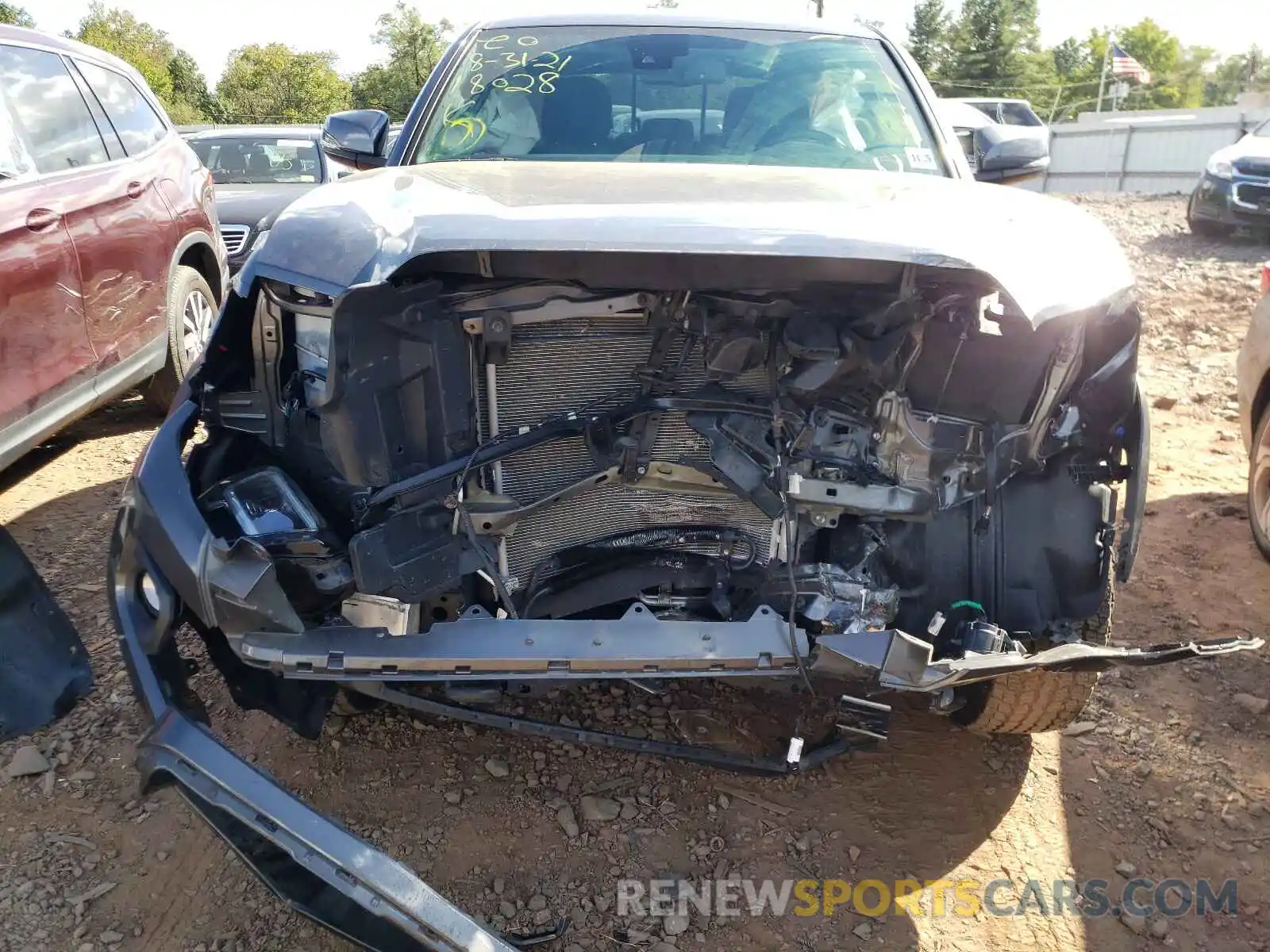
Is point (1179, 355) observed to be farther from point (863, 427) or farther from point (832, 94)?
point (863, 427)

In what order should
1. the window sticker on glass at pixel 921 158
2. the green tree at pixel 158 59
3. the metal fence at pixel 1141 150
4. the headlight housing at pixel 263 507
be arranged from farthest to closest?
the green tree at pixel 158 59, the metal fence at pixel 1141 150, the window sticker on glass at pixel 921 158, the headlight housing at pixel 263 507

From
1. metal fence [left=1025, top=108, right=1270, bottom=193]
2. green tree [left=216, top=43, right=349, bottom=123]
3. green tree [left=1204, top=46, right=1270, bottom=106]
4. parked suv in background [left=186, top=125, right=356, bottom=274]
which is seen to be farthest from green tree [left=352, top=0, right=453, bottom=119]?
green tree [left=1204, top=46, right=1270, bottom=106]

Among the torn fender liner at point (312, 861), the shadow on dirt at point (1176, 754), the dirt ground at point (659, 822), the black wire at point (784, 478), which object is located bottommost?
the shadow on dirt at point (1176, 754)

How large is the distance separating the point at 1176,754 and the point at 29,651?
343 cm

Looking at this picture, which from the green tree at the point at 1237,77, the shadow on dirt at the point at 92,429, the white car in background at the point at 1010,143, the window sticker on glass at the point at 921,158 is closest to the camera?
the window sticker on glass at the point at 921,158

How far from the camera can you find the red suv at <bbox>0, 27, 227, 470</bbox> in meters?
3.44

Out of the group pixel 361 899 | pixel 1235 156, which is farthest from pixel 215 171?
pixel 1235 156

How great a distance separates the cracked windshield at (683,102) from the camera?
3.08 meters

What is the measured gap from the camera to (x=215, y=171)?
7926 millimetres

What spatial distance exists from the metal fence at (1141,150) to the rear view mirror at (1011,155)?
15.7 metres

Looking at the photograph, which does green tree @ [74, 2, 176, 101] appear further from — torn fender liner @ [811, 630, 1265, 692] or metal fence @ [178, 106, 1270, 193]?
torn fender liner @ [811, 630, 1265, 692]

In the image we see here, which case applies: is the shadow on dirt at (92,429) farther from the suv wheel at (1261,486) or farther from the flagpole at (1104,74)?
the flagpole at (1104,74)

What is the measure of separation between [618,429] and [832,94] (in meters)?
1.70

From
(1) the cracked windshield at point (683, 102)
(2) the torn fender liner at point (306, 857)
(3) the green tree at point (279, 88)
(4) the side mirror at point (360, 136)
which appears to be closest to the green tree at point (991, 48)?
(3) the green tree at point (279, 88)
